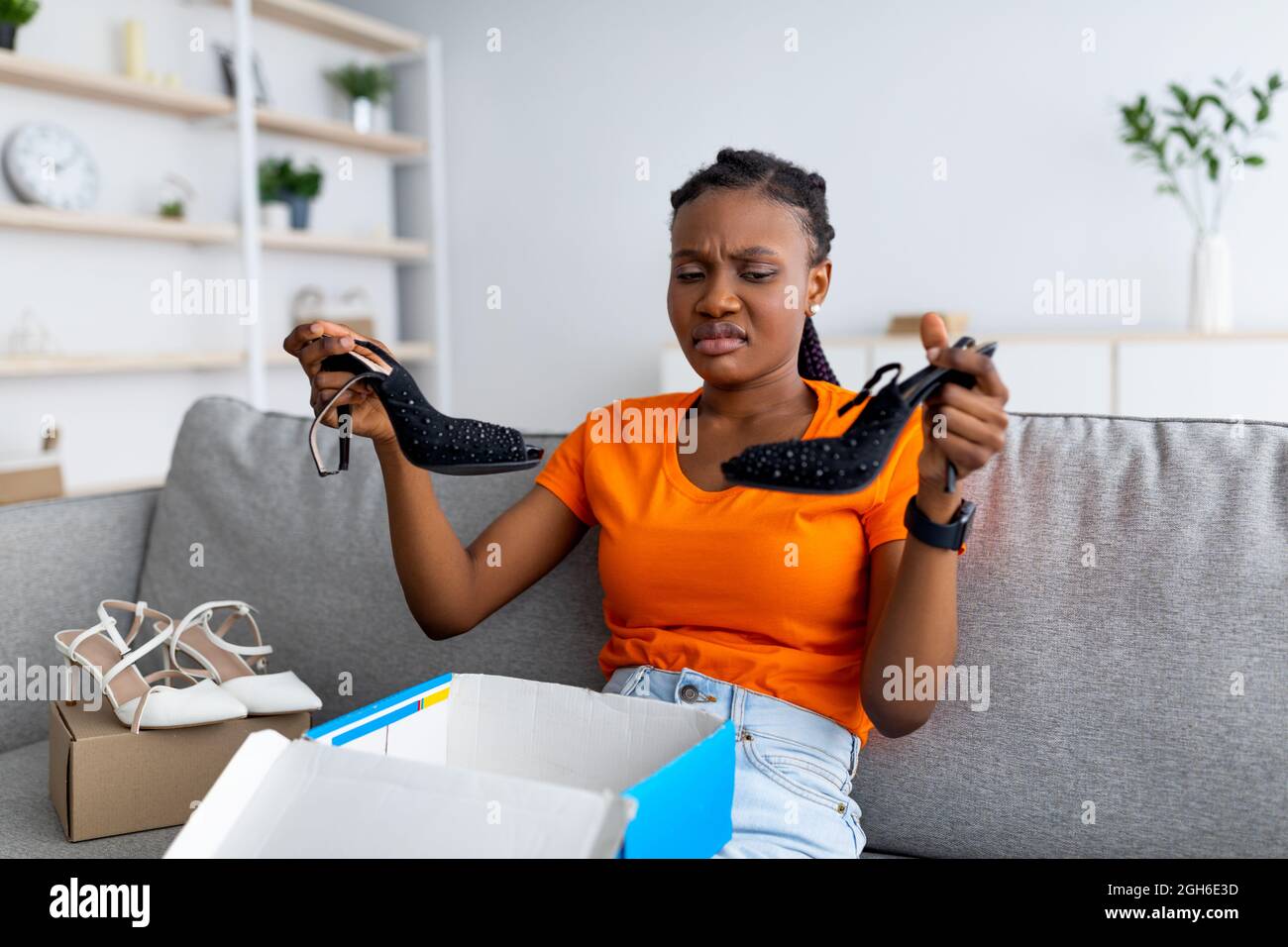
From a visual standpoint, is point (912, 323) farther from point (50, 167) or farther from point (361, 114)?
point (50, 167)

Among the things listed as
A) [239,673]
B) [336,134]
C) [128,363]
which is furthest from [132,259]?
[239,673]

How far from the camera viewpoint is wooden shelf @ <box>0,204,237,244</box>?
3.24m

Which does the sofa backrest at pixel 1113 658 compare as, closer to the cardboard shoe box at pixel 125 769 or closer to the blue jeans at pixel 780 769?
the blue jeans at pixel 780 769

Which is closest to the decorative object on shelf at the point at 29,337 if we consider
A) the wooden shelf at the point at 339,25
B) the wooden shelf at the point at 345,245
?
the wooden shelf at the point at 345,245

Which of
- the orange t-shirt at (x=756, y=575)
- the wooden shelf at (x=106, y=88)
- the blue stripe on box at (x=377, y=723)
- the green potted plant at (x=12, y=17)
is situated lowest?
the blue stripe on box at (x=377, y=723)

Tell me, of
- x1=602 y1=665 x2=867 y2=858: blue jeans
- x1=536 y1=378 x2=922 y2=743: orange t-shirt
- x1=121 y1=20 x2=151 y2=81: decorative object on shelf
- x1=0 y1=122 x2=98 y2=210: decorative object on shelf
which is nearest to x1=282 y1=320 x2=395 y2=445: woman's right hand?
x1=536 y1=378 x2=922 y2=743: orange t-shirt

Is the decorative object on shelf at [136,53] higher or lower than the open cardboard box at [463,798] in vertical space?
higher

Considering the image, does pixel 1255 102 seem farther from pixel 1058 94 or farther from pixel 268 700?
pixel 268 700

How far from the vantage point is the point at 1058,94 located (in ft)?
12.0

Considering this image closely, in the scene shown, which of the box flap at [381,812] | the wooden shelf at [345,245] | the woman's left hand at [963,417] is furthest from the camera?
the wooden shelf at [345,245]

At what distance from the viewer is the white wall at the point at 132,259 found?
3.51 metres

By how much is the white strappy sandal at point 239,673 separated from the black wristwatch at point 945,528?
731mm
